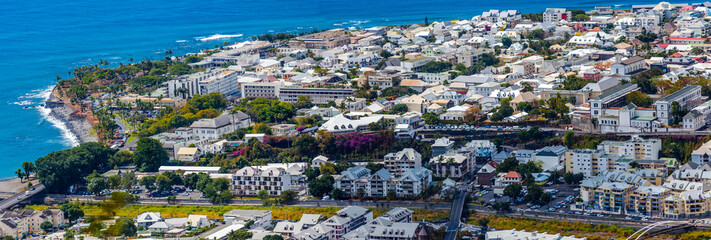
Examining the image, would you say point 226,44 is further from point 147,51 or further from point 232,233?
point 232,233

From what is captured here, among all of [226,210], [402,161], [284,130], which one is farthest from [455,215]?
[284,130]

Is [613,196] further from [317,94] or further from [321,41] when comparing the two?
[321,41]

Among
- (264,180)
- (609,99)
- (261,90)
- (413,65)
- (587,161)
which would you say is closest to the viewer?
(587,161)

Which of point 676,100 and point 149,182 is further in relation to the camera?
point 676,100

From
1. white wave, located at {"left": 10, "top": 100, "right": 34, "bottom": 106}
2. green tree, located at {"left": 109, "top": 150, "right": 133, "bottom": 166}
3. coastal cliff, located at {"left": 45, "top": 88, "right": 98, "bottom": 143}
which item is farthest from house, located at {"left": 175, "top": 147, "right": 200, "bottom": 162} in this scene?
white wave, located at {"left": 10, "top": 100, "right": 34, "bottom": 106}

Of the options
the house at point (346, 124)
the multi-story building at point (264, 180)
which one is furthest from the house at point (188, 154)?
the house at point (346, 124)
